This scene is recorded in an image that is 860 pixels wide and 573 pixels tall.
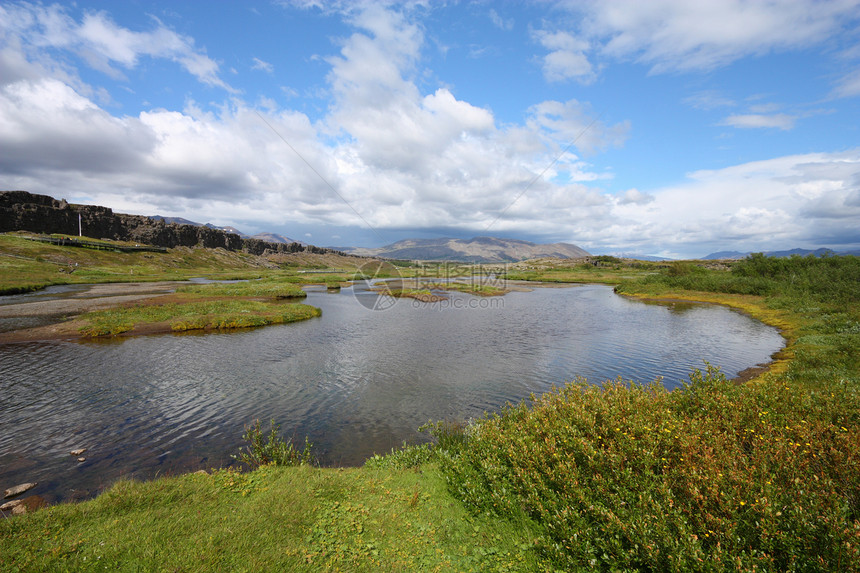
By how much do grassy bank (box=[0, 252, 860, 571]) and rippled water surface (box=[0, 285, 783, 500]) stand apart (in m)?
5.83

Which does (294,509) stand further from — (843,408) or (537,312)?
(537,312)

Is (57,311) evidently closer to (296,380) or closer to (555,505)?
(296,380)

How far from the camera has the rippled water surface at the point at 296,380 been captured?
Answer: 16.8 m

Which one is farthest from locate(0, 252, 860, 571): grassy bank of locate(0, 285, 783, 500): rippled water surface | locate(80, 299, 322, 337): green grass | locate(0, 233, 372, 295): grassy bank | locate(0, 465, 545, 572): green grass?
locate(0, 233, 372, 295): grassy bank

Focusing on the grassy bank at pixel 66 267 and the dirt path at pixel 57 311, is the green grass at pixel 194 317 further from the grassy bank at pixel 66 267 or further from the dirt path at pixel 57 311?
the grassy bank at pixel 66 267

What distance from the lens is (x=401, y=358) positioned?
33.0m

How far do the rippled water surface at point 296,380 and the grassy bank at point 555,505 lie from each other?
5.83 m

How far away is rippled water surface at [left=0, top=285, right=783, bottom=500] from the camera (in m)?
16.8

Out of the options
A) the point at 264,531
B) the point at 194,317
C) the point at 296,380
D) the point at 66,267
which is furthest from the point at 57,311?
the point at 66,267

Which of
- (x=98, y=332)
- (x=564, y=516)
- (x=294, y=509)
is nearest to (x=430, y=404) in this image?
(x=294, y=509)

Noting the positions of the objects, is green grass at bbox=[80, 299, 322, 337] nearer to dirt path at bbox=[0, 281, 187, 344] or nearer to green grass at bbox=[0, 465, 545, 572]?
dirt path at bbox=[0, 281, 187, 344]

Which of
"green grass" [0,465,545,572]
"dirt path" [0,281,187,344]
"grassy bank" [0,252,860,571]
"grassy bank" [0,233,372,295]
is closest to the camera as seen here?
"grassy bank" [0,252,860,571]

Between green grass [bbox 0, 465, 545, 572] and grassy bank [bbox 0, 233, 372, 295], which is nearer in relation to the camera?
green grass [bbox 0, 465, 545, 572]

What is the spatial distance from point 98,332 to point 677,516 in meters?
51.6
